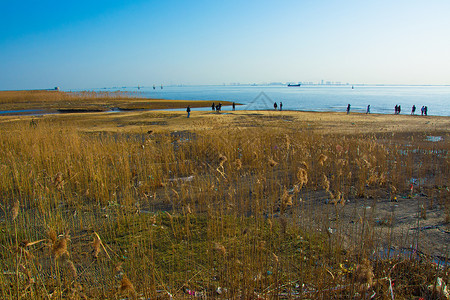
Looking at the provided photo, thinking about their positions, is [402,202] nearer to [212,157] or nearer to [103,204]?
[212,157]

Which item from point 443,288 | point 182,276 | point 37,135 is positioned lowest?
point 182,276

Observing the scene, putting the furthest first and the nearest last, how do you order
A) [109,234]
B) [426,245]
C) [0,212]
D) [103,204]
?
1. [103,204]
2. [0,212]
3. [109,234]
4. [426,245]

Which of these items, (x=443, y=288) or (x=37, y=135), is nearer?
(x=443, y=288)

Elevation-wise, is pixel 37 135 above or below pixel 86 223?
above

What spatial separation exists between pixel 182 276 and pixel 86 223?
7.33 feet

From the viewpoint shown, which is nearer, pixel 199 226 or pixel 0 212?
pixel 199 226

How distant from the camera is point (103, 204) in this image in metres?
5.45

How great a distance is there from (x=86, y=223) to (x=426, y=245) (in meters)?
5.15

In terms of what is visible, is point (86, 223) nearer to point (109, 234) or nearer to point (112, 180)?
point (109, 234)

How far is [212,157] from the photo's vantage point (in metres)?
8.85

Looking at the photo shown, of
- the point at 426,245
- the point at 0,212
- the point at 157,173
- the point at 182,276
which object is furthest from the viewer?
the point at 157,173

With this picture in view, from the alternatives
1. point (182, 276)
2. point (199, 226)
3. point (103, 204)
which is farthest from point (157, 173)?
point (182, 276)

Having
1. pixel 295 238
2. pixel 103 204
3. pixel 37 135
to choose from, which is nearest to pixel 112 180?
pixel 103 204

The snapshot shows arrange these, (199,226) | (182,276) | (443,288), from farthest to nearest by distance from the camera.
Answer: (199,226), (182,276), (443,288)
